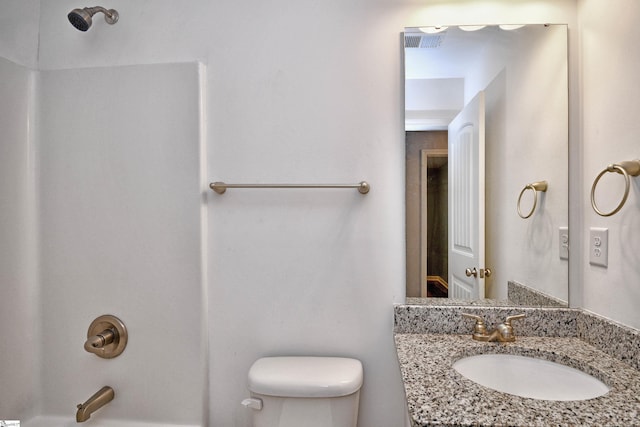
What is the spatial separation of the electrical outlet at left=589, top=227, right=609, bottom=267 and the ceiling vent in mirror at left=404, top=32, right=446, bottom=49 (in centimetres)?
79

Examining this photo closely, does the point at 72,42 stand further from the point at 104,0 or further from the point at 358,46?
the point at 358,46

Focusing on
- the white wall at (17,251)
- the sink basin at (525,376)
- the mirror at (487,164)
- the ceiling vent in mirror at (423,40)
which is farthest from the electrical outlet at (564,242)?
the white wall at (17,251)

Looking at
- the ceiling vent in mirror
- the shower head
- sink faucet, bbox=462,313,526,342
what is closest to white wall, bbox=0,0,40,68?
the shower head

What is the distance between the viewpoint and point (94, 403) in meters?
1.24

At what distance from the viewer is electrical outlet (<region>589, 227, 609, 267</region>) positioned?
106 centimetres

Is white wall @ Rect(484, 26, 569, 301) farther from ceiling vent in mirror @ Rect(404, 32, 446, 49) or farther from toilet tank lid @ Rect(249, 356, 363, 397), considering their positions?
toilet tank lid @ Rect(249, 356, 363, 397)

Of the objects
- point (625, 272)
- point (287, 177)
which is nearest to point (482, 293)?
point (625, 272)

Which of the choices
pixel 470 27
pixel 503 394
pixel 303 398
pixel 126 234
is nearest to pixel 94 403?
pixel 126 234

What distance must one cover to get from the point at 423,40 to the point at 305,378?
3.87 ft

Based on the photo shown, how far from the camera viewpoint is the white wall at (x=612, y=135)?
0.96m

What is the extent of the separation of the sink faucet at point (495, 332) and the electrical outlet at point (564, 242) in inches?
9.6

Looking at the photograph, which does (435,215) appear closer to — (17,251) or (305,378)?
(305,378)

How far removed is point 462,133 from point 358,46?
47 centimetres

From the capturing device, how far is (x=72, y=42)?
4.58ft
